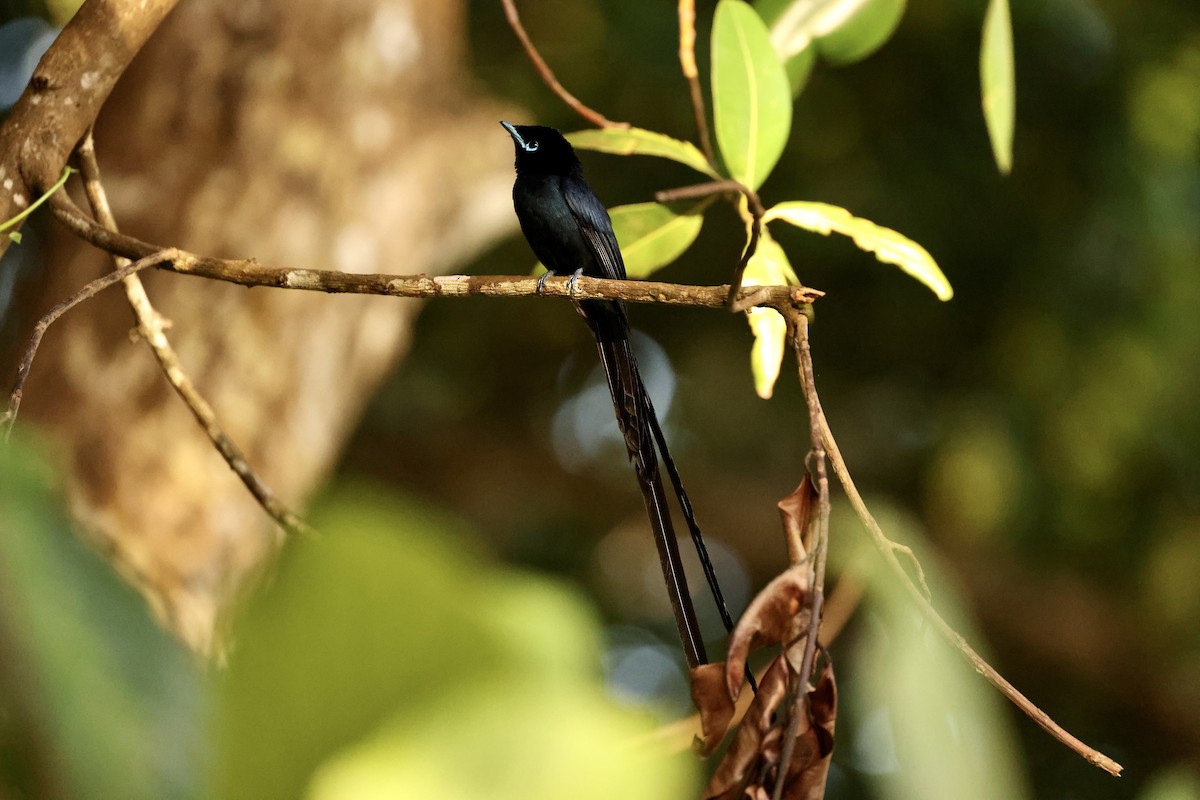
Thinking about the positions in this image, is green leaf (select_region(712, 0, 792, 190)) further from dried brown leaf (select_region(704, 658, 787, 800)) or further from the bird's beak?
the bird's beak

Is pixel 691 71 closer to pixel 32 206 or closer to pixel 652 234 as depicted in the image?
pixel 652 234

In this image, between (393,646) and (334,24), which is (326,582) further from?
(334,24)

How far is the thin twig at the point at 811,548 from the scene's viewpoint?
1.81 feet

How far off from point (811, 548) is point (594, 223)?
2.88 ft

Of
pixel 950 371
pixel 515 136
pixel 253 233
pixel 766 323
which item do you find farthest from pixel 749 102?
pixel 950 371

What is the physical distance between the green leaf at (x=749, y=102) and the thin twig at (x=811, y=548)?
0.33m

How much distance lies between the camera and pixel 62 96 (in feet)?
2.52

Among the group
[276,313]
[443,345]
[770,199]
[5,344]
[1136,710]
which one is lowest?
[1136,710]

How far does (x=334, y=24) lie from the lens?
2215 mm

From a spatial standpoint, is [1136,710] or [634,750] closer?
[634,750]

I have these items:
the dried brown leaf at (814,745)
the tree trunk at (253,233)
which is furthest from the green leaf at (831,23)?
the tree trunk at (253,233)

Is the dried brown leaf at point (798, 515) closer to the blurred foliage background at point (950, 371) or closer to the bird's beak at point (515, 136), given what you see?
the bird's beak at point (515, 136)

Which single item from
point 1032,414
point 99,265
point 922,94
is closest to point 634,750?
point 99,265

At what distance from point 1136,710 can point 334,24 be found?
10.1ft
